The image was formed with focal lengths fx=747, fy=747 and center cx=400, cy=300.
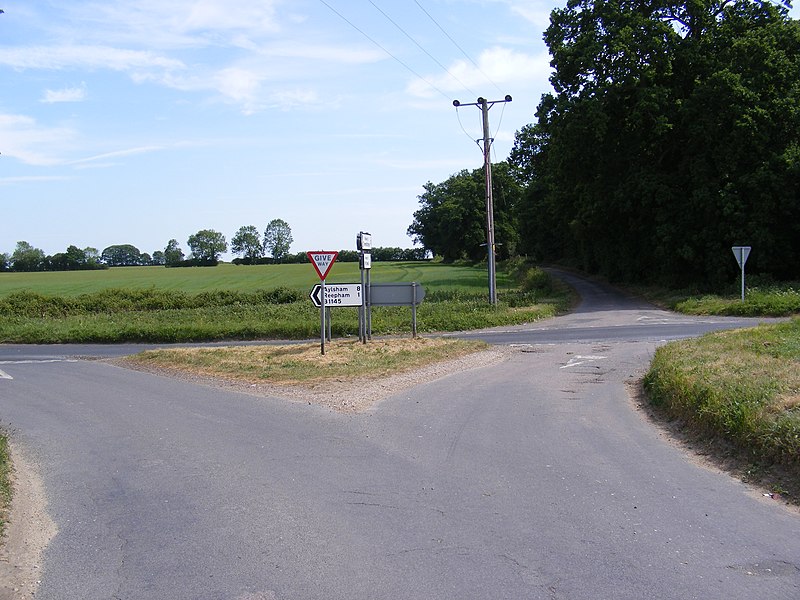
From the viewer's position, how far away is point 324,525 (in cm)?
606

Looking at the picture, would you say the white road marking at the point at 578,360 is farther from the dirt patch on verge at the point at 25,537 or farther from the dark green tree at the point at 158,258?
the dark green tree at the point at 158,258

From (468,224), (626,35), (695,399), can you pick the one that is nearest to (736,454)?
(695,399)

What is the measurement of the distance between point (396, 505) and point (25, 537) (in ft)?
9.95


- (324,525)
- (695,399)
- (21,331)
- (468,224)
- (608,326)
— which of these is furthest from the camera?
(468,224)

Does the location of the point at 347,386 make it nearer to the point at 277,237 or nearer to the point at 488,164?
the point at 488,164

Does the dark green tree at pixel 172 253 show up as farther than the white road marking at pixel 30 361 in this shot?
Yes

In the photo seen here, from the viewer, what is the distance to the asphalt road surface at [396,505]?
4.96 metres

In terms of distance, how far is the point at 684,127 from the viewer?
122 ft

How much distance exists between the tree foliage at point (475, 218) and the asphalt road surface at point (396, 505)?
8628cm

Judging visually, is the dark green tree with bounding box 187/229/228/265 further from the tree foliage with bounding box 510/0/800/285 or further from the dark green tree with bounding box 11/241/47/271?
the tree foliage with bounding box 510/0/800/285

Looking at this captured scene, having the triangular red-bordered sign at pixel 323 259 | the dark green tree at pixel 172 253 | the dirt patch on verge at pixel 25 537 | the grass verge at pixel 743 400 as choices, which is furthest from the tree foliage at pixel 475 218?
the dirt patch on verge at pixel 25 537

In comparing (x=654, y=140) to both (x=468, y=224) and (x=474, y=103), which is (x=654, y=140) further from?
(x=468, y=224)

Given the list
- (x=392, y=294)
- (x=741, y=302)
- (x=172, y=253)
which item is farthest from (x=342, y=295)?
(x=172, y=253)

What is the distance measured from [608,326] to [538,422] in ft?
58.1
